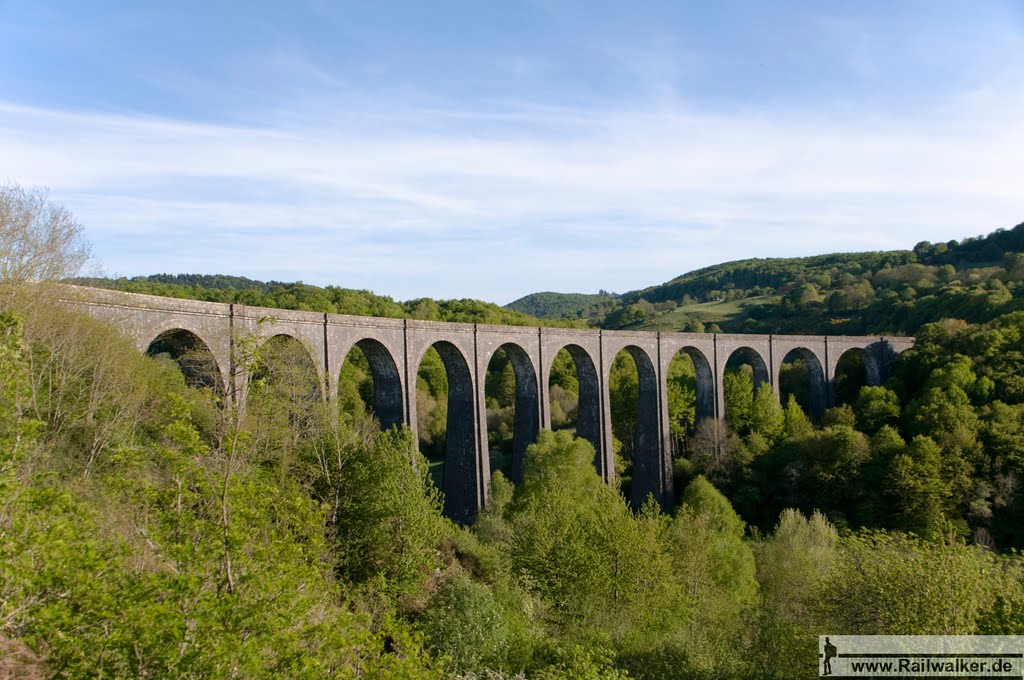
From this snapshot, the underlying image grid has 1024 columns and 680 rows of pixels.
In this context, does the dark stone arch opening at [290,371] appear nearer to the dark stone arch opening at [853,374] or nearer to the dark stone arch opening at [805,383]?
the dark stone arch opening at [805,383]

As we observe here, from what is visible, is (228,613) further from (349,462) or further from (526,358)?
(526,358)

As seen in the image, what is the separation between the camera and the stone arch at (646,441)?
3653 centimetres

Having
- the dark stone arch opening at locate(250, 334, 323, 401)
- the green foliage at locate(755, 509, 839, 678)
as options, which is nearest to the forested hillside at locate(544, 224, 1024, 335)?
the green foliage at locate(755, 509, 839, 678)

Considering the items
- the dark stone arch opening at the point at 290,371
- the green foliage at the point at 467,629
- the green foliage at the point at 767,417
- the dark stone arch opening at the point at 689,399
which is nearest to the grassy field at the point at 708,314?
the dark stone arch opening at the point at 689,399

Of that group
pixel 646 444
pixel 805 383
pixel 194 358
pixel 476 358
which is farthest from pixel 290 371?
pixel 805 383

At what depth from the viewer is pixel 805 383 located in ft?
160

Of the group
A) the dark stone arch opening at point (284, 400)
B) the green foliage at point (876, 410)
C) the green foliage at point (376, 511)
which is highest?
the dark stone arch opening at point (284, 400)

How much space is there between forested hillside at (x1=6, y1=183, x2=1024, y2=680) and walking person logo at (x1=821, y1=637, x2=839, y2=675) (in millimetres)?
616

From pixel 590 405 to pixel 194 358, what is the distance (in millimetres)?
20396

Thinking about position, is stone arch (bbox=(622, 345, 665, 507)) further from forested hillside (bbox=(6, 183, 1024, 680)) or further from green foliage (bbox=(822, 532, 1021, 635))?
green foliage (bbox=(822, 532, 1021, 635))

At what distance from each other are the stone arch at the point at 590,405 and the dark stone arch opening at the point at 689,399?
7.81m

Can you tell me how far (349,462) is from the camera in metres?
16.1

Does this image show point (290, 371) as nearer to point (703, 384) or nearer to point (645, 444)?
point (645, 444)

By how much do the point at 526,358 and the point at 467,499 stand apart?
662cm
